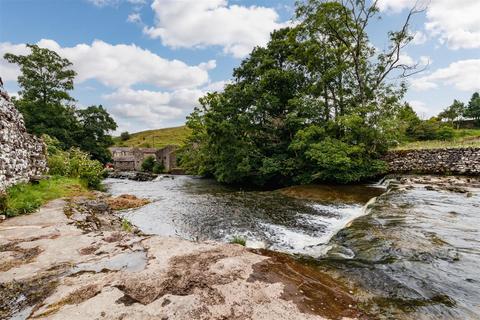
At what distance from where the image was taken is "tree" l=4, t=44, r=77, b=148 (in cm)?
3291

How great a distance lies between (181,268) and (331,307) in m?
2.07

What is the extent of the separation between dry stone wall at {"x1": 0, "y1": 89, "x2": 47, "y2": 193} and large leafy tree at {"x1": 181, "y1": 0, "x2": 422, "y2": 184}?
38.5 ft

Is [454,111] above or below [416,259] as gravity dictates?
above

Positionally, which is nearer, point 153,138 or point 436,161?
point 436,161

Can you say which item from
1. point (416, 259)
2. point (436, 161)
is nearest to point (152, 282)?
point (416, 259)

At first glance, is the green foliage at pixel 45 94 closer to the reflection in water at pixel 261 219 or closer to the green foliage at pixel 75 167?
the green foliage at pixel 75 167

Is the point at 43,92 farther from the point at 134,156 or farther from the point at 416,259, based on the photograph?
the point at 416,259

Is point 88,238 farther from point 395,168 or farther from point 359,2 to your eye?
point 359,2

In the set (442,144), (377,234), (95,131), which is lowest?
(377,234)

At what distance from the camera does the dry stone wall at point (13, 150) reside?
330 inches

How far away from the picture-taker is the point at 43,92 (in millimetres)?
34781

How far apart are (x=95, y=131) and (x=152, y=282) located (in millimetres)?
46360

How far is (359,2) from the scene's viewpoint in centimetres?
1934

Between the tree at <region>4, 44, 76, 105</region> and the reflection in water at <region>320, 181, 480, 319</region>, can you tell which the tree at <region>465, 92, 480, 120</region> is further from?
the tree at <region>4, 44, 76, 105</region>
